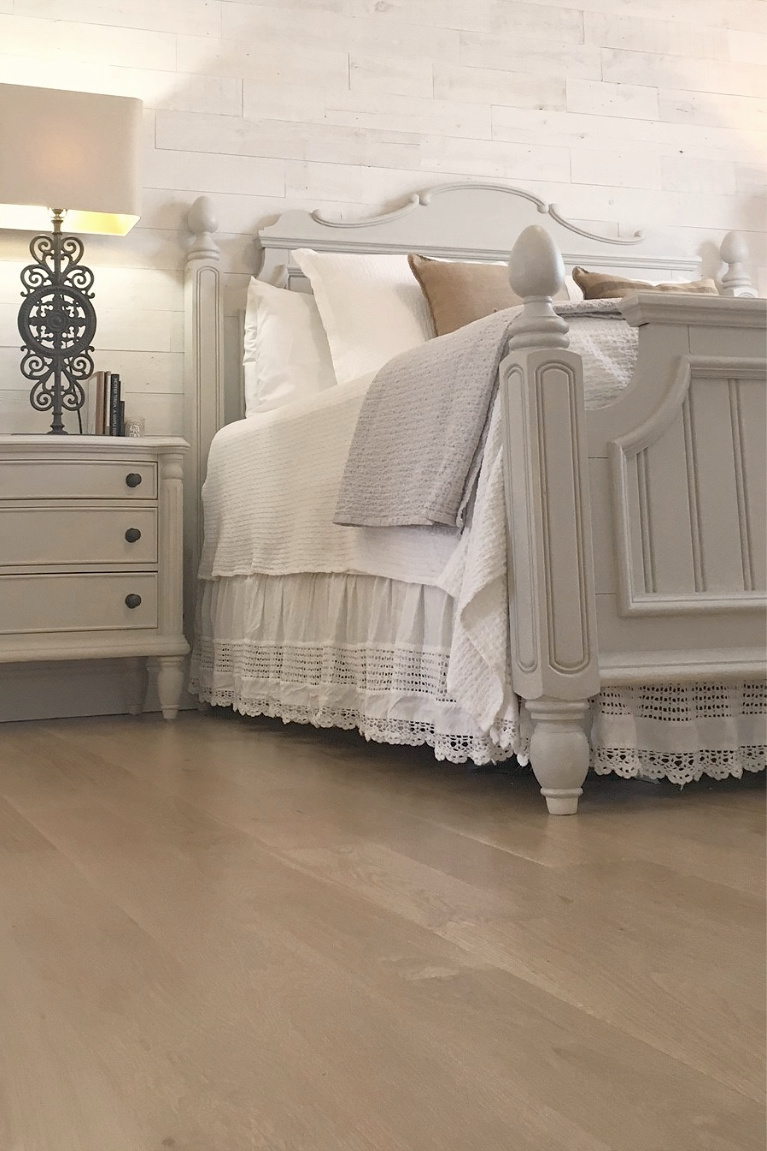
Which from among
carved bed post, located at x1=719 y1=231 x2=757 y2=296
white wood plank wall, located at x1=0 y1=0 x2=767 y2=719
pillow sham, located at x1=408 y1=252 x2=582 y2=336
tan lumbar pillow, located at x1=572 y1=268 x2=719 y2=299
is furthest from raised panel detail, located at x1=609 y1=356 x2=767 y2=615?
carved bed post, located at x1=719 y1=231 x2=757 y2=296

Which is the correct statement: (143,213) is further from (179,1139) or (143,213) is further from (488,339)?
(179,1139)

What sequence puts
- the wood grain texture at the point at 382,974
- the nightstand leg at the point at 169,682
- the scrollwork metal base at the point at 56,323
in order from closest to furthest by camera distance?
1. the wood grain texture at the point at 382,974
2. the nightstand leg at the point at 169,682
3. the scrollwork metal base at the point at 56,323

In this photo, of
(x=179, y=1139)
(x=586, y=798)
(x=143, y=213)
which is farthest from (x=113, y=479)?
(x=179, y=1139)

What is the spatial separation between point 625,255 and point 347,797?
97.5 inches

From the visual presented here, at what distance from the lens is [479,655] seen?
172 centimetres

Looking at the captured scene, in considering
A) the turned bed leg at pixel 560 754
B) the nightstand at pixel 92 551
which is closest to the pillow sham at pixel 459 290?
the nightstand at pixel 92 551

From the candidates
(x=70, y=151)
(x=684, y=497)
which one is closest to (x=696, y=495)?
(x=684, y=497)

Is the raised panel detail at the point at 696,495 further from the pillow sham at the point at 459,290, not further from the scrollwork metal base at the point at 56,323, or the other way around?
the scrollwork metal base at the point at 56,323

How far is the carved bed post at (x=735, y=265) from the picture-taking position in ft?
12.5

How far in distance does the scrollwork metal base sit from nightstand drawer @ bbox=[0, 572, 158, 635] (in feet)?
1.38

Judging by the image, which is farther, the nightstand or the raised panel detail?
the nightstand

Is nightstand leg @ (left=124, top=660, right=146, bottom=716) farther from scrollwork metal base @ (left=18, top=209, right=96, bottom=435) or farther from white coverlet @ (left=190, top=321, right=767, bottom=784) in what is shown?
scrollwork metal base @ (left=18, top=209, right=96, bottom=435)

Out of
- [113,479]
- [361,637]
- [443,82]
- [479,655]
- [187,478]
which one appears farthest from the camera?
[443,82]

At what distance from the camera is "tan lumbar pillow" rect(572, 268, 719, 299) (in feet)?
10.3
